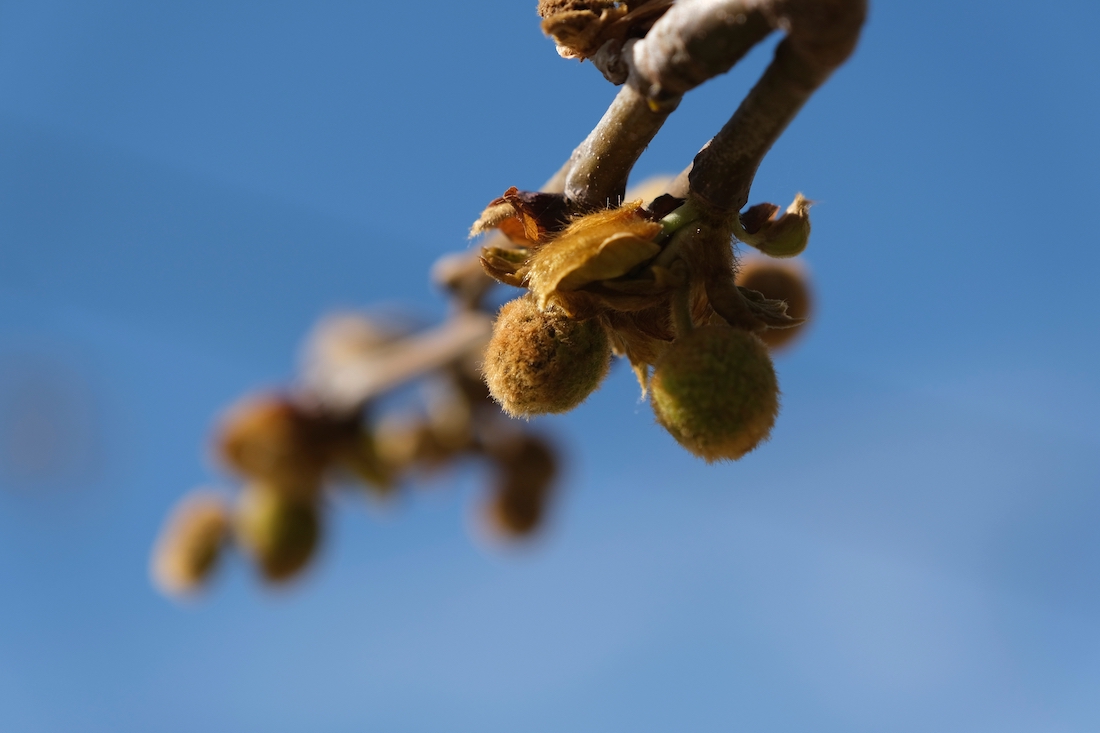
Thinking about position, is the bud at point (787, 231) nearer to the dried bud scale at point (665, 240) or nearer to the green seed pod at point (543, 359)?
the dried bud scale at point (665, 240)

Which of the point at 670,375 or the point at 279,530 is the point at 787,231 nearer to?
the point at 670,375

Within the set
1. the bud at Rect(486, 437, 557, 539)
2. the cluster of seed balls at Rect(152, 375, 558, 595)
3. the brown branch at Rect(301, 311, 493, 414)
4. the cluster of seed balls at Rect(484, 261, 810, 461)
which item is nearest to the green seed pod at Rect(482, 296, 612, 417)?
the cluster of seed balls at Rect(484, 261, 810, 461)

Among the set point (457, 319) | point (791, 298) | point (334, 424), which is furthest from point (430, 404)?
point (791, 298)

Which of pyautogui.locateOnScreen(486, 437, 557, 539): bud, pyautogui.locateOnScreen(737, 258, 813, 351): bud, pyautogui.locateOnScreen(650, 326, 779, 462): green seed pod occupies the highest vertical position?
pyautogui.locateOnScreen(486, 437, 557, 539): bud

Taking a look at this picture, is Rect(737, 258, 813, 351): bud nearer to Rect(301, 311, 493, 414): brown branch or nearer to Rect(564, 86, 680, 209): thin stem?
Rect(564, 86, 680, 209): thin stem

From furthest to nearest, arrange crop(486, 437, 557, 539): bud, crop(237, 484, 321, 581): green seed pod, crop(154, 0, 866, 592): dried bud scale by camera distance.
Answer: crop(486, 437, 557, 539): bud → crop(237, 484, 321, 581): green seed pod → crop(154, 0, 866, 592): dried bud scale

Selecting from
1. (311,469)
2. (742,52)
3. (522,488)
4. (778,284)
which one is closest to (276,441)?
(311,469)

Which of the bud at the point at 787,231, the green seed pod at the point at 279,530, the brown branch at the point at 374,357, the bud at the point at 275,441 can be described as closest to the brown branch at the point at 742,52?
the bud at the point at 787,231
